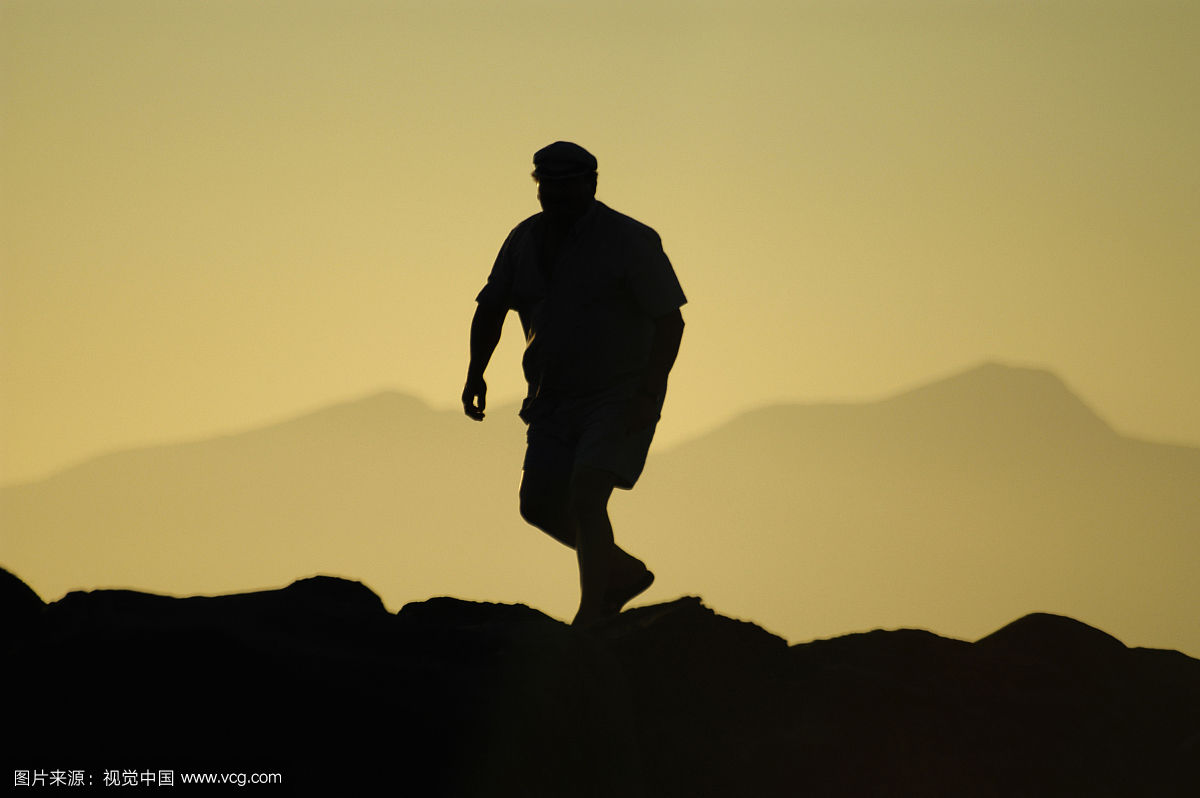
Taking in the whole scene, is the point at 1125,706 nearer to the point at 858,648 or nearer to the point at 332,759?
the point at 858,648

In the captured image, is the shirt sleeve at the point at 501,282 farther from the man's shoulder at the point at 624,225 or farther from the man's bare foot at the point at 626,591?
the man's bare foot at the point at 626,591

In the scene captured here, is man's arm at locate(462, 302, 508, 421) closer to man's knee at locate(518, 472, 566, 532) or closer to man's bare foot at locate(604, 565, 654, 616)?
man's knee at locate(518, 472, 566, 532)

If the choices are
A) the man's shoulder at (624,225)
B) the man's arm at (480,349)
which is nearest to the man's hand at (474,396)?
the man's arm at (480,349)

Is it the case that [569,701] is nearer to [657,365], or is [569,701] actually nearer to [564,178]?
[657,365]

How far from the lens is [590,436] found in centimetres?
702

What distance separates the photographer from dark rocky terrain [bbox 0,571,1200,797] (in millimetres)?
4434

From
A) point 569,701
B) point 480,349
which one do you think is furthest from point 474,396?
point 569,701

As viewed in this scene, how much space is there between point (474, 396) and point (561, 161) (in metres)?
1.34

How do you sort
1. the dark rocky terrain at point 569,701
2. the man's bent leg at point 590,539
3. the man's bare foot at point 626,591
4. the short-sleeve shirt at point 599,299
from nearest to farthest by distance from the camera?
the dark rocky terrain at point 569,701 → the man's bent leg at point 590,539 → the short-sleeve shirt at point 599,299 → the man's bare foot at point 626,591

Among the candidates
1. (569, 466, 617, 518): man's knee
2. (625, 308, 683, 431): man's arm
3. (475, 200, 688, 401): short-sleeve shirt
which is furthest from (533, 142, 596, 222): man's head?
(569, 466, 617, 518): man's knee

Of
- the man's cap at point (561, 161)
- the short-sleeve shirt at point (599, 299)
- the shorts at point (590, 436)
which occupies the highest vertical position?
the man's cap at point (561, 161)

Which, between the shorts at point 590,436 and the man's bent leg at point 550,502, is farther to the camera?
the man's bent leg at point 550,502

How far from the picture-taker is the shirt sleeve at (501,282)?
7.40m

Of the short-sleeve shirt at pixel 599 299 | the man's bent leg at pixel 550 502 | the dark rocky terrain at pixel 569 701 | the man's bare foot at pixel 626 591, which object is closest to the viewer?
the dark rocky terrain at pixel 569 701
